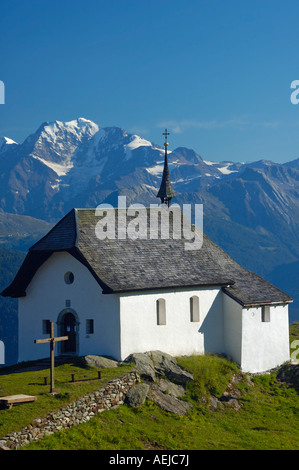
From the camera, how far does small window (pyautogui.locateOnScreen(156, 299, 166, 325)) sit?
48844 mm

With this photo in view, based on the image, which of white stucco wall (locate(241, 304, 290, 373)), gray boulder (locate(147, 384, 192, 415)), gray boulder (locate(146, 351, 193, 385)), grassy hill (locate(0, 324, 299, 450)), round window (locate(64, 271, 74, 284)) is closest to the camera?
grassy hill (locate(0, 324, 299, 450))

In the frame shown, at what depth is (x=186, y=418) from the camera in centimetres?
4094

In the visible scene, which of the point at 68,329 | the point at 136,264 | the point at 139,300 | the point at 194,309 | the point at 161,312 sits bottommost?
the point at 68,329

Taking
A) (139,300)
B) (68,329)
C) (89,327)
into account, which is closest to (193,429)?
(139,300)

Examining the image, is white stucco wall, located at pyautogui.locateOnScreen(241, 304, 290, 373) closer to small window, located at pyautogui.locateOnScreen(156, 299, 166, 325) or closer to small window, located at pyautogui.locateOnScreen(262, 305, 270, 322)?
small window, located at pyautogui.locateOnScreen(262, 305, 270, 322)

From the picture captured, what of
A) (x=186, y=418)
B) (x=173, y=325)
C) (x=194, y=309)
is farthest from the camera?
(x=194, y=309)

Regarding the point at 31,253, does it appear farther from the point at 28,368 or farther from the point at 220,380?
the point at 220,380

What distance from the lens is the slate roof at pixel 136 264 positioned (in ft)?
156

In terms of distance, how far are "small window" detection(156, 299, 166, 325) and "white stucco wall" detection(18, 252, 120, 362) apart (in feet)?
11.8

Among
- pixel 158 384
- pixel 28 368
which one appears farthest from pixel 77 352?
pixel 158 384

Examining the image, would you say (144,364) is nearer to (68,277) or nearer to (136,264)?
(136,264)

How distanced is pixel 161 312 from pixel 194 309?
3.04 m

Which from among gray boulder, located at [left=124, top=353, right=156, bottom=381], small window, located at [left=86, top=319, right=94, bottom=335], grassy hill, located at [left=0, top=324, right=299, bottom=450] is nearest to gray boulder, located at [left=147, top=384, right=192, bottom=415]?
grassy hill, located at [left=0, top=324, right=299, bottom=450]
